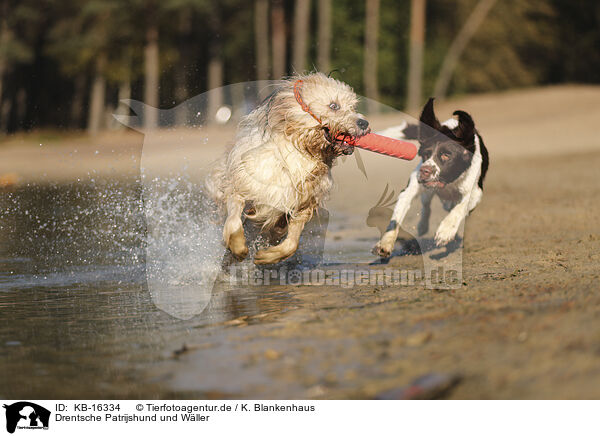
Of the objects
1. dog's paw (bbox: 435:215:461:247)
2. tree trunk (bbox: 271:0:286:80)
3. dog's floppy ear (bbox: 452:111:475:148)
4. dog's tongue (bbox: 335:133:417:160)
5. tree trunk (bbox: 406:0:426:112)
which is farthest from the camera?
tree trunk (bbox: 271:0:286:80)

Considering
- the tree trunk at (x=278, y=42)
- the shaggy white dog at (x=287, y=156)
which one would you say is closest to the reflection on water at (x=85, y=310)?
the shaggy white dog at (x=287, y=156)

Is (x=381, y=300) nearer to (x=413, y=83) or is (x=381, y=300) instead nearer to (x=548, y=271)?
(x=548, y=271)

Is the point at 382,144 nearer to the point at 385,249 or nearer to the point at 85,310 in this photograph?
the point at 385,249

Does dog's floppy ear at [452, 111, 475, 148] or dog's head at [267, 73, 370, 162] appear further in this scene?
dog's floppy ear at [452, 111, 475, 148]

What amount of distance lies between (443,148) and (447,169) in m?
0.21

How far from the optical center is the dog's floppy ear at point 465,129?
774cm

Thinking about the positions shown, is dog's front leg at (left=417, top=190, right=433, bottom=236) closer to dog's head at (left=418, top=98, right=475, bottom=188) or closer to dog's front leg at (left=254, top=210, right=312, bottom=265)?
dog's head at (left=418, top=98, right=475, bottom=188)

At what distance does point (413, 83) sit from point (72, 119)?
23.6m

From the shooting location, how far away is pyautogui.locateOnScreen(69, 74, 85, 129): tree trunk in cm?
4584

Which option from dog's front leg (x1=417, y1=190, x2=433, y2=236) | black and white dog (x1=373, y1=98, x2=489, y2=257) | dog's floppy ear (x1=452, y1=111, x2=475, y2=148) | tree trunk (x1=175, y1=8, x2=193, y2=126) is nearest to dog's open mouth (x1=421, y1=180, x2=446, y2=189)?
black and white dog (x1=373, y1=98, x2=489, y2=257)

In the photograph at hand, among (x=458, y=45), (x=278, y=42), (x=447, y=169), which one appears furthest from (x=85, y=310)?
(x=458, y=45)

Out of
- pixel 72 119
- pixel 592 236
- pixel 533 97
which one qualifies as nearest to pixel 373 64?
pixel 533 97
